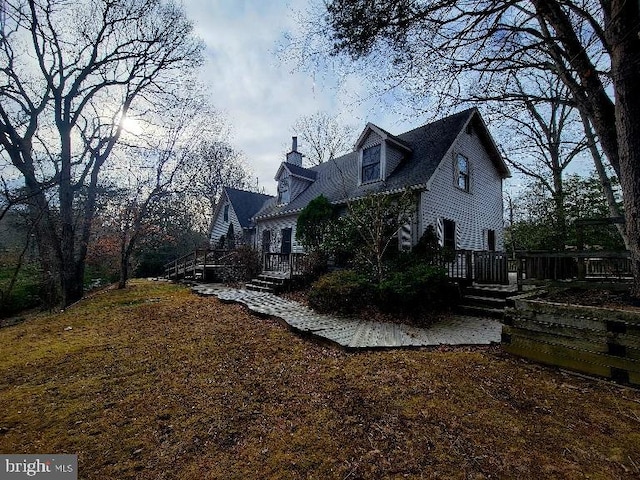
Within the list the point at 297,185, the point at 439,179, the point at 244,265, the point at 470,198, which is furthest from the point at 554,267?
the point at 297,185

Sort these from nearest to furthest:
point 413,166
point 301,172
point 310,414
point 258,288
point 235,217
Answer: point 310,414
point 258,288
point 413,166
point 301,172
point 235,217

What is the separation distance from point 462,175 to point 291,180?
30.1 feet

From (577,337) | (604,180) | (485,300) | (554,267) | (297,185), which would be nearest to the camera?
(577,337)

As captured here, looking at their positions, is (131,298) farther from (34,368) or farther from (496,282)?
(496,282)

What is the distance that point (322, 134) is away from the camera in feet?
85.7

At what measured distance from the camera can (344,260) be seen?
36.3 feet

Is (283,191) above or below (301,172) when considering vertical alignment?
below

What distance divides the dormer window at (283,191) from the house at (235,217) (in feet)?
10.7

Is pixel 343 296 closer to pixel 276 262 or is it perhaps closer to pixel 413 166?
pixel 276 262

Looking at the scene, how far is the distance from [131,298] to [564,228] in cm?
1718

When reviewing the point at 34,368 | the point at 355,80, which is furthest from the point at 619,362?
the point at 34,368

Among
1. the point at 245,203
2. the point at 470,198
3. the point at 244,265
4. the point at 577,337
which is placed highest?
the point at 245,203

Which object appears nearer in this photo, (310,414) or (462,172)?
(310,414)

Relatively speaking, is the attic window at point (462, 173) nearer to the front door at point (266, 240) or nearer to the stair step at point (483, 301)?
the stair step at point (483, 301)
